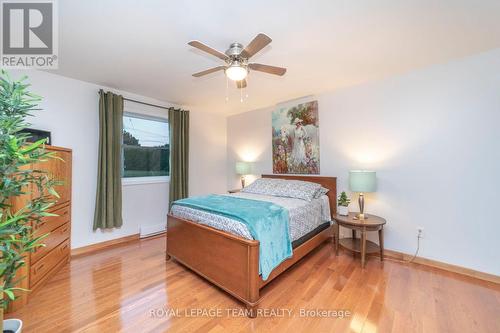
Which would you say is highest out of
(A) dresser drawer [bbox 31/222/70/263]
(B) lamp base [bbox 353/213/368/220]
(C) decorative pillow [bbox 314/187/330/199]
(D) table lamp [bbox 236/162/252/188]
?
(D) table lamp [bbox 236/162/252/188]

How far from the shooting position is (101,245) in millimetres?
3105

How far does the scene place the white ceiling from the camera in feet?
5.25

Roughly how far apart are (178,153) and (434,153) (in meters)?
3.77

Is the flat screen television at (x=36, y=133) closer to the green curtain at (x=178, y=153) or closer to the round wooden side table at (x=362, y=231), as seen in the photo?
the green curtain at (x=178, y=153)

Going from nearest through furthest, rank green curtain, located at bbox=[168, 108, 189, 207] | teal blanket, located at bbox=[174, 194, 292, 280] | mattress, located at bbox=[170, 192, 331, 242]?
teal blanket, located at bbox=[174, 194, 292, 280] < mattress, located at bbox=[170, 192, 331, 242] < green curtain, located at bbox=[168, 108, 189, 207]

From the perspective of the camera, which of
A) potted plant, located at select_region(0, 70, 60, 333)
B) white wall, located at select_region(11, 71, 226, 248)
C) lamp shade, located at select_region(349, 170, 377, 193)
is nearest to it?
potted plant, located at select_region(0, 70, 60, 333)

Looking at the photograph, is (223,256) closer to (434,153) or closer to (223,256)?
(223,256)

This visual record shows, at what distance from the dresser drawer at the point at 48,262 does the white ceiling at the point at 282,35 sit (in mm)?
2144

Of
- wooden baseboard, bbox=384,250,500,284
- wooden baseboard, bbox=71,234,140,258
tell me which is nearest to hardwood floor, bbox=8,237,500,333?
wooden baseboard, bbox=384,250,500,284

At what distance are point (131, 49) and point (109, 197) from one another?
2.07 meters

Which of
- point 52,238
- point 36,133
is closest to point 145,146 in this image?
point 36,133

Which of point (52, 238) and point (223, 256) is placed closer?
point (223, 256)

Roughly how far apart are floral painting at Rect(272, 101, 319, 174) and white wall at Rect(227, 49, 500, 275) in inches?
14.8

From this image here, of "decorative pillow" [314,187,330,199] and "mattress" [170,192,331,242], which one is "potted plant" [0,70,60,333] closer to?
"mattress" [170,192,331,242]
